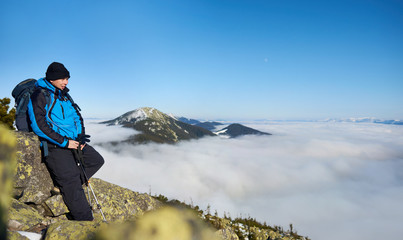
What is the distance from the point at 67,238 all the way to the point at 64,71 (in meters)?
4.56

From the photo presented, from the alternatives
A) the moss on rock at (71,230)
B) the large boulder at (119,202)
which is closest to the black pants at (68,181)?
the large boulder at (119,202)

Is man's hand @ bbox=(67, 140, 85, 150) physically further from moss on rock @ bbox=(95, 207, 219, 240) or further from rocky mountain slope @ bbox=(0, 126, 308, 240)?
moss on rock @ bbox=(95, 207, 219, 240)

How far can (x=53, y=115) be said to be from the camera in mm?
5207

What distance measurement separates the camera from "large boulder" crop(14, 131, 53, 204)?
18.4ft

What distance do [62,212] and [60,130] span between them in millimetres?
2508

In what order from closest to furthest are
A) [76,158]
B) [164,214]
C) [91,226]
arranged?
1. [164,214]
2. [91,226]
3. [76,158]

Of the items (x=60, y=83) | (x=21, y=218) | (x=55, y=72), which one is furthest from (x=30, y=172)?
(x=55, y=72)

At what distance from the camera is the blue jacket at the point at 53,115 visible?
4906mm

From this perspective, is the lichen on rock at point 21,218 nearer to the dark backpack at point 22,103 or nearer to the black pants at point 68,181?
the black pants at point 68,181

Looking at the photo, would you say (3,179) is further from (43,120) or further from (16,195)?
(16,195)

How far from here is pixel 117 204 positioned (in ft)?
24.5

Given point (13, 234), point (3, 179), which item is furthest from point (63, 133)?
point (3, 179)

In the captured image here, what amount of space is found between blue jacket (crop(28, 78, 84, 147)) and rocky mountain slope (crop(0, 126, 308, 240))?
0.74 m

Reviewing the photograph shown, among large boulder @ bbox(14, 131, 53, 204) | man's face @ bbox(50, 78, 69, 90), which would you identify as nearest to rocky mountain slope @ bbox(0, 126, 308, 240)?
large boulder @ bbox(14, 131, 53, 204)
